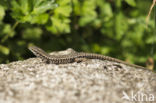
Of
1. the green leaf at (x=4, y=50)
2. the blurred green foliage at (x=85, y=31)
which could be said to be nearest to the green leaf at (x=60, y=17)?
the blurred green foliage at (x=85, y=31)

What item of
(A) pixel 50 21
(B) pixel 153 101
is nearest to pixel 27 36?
(A) pixel 50 21

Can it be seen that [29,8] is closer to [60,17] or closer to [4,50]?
[60,17]

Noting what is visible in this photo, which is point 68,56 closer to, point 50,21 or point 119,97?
point 50,21

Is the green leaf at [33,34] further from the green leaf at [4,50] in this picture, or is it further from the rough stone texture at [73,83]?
the rough stone texture at [73,83]

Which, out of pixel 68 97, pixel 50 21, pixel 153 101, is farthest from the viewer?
pixel 50 21

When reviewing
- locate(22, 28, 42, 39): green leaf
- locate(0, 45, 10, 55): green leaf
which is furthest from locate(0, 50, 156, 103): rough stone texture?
locate(22, 28, 42, 39): green leaf

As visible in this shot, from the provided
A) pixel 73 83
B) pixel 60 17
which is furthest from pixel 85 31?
pixel 73 83
